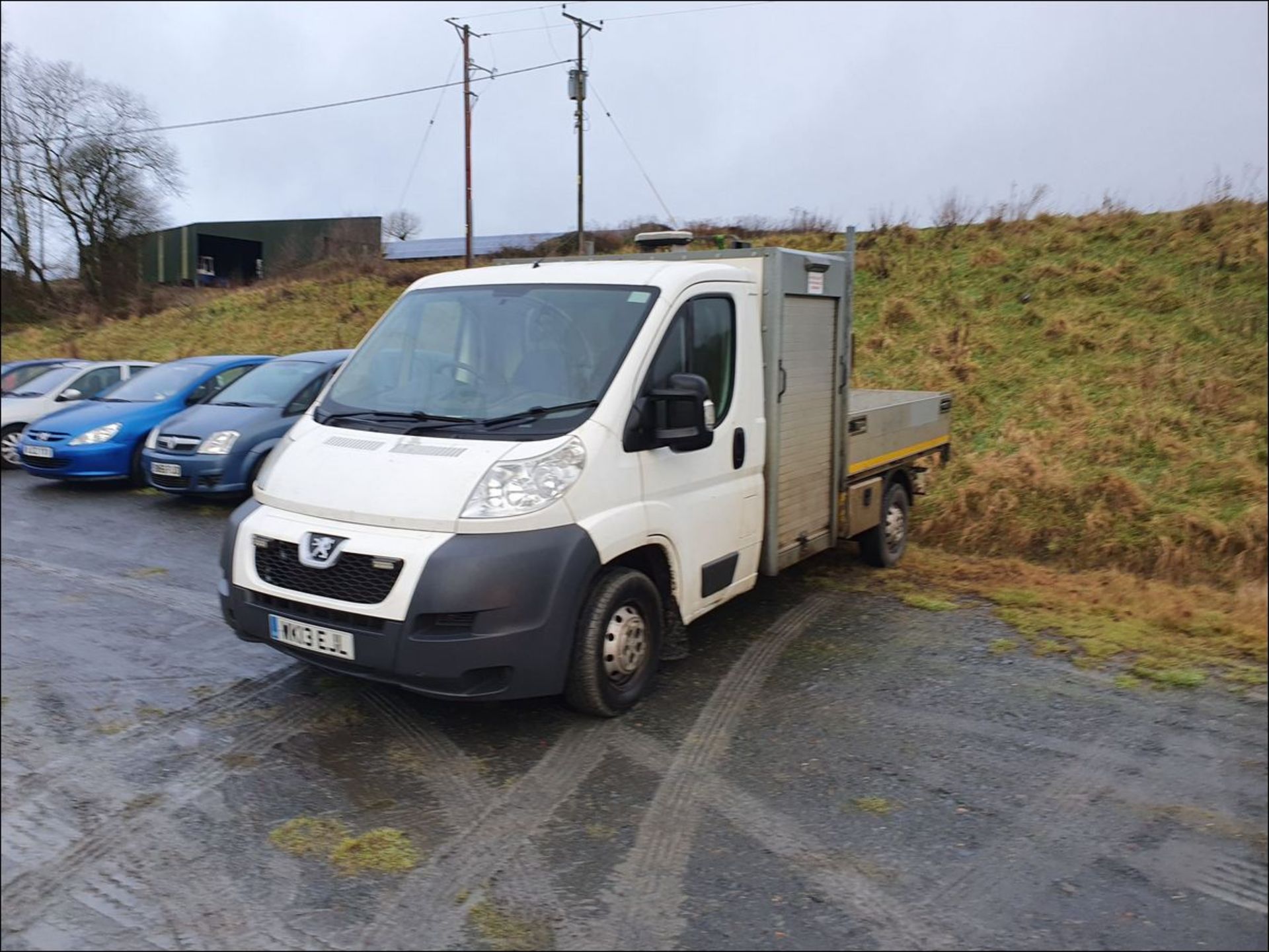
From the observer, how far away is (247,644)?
213 inches

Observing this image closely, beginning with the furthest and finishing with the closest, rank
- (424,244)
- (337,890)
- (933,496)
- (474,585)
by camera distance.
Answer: (424,244), (933,496), (474,585), (337,890)

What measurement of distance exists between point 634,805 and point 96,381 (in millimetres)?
11713

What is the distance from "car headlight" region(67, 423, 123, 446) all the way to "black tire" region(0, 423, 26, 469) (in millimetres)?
2028

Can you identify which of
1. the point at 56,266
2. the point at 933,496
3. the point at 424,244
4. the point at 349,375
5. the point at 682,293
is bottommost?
the point at 933,496

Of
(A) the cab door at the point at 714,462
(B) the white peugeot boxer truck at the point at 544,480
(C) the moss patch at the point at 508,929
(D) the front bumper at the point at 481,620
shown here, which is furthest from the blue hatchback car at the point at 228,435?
(C) the moss patch at the point at 508,929

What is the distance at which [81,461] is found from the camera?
9.35 meters

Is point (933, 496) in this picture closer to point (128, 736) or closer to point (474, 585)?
point (474, 585)

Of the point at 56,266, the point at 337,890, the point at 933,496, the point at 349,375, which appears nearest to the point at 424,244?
the point at 56,266

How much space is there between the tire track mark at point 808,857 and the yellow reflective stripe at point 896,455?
3.08 meters

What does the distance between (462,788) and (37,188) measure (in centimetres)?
1536

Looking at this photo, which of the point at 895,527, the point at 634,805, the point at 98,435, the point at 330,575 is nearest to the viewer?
the point at 634,805

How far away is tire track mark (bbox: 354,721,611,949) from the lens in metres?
2.92

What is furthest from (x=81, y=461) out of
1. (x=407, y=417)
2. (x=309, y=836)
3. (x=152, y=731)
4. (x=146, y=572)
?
(x=309, y=836)

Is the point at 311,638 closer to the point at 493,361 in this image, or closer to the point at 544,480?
the point at 544,480
